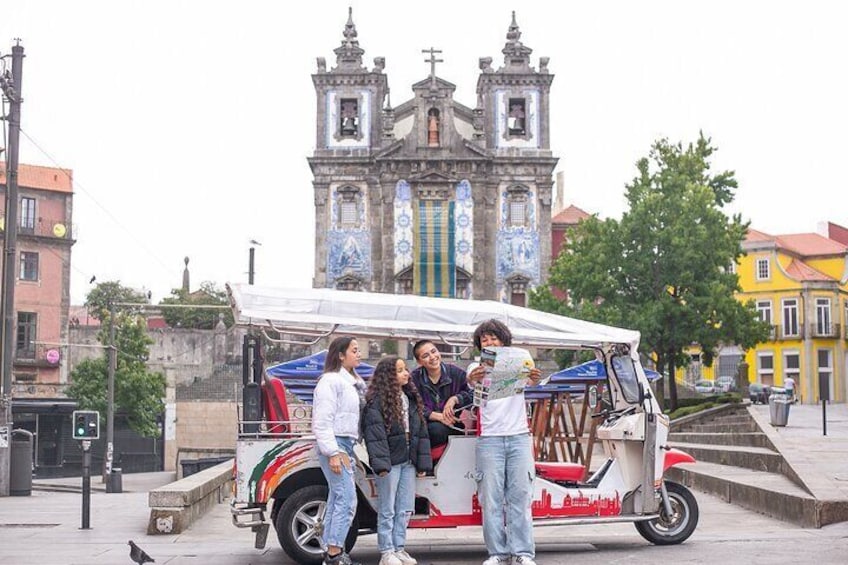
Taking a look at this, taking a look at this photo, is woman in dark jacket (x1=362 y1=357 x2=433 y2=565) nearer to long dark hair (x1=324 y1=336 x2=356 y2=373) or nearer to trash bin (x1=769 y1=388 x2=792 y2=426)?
long dark hair (x1=324 y1=336 x2=356 y2=373)

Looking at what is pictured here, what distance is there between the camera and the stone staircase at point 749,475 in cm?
1273

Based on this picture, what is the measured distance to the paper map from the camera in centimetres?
934

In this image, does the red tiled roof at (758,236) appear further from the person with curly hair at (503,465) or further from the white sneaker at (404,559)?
the white sneaker at (404,559)

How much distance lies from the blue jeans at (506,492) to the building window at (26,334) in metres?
54.1

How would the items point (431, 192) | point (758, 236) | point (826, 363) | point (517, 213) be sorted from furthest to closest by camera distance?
point (758, 236) → point (826, 363) → point (517, 213) → point (431, 192)

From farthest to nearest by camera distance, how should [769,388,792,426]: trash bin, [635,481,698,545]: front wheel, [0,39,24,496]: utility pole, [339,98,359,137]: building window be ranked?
[339,98,359,137]: building window → [769,388,792,426]: trash bin → [0,39,24,496]: utility pole → [635,481,698,545]: front wheel

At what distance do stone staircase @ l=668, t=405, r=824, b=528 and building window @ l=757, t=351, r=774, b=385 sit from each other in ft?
128

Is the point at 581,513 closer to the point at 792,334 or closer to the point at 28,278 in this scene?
the point at 28,278

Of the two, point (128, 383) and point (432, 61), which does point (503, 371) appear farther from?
point (432, 61)

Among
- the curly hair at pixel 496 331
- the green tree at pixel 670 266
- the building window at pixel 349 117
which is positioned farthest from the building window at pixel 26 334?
the curly hair at pixel 496 331

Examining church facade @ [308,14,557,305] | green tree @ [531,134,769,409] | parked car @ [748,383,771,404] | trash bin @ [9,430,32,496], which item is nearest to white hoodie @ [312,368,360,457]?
trash bin @ [9,430,32,496]

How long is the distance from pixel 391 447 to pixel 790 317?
61.4m

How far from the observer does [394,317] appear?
34.8 feet

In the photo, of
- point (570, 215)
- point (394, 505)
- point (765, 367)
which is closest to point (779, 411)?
point (394, 505)
